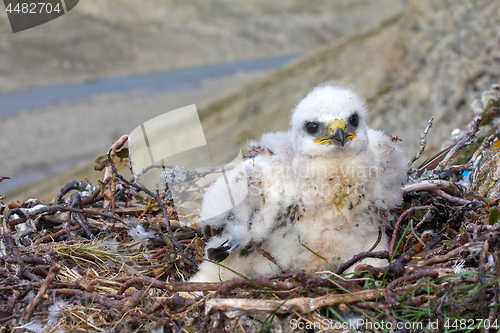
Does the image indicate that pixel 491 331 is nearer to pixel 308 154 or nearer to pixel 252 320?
pixel 252 320

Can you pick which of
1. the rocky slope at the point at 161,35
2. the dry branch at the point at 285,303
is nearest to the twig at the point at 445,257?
the dry branch at the point at 285,303

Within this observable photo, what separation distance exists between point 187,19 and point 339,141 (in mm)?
87734

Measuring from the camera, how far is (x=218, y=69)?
6456 centimetres

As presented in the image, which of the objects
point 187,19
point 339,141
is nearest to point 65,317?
point 339,141

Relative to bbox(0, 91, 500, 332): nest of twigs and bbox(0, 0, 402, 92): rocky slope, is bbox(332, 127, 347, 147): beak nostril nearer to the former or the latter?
bbox(0, 91, 500, 332): nest of twigs

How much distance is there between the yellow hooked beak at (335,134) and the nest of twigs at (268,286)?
2.00 ft

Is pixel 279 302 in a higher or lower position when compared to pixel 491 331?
higher

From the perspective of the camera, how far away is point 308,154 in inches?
105

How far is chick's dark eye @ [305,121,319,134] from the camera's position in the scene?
2641 millimetres

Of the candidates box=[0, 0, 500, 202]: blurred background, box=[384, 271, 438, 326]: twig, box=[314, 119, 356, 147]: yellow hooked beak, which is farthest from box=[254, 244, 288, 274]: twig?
box=[0, 0, 500, 202]: blurred background

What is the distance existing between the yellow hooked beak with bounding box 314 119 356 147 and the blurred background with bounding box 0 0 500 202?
5.72 meters

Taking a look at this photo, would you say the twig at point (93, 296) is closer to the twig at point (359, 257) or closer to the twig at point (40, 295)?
the twig at point (40, 295)

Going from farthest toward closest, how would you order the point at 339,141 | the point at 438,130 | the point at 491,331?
the point at 438,130 → the point at 339,141 → the point at 491,331

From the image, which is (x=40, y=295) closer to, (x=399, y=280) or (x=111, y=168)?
(x=111, y=168)
